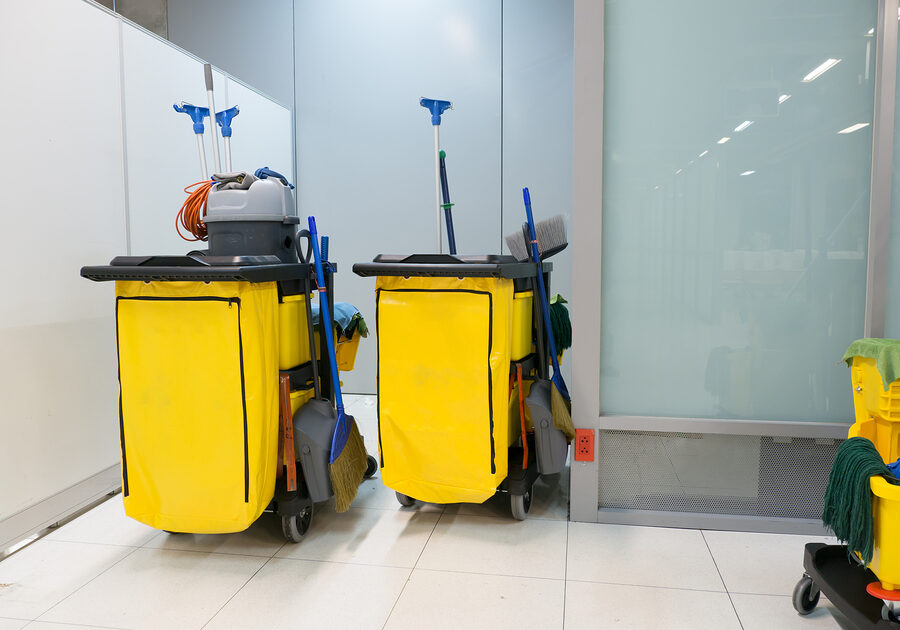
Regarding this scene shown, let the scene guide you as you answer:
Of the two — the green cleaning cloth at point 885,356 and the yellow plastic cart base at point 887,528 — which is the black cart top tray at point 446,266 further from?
the yellow plastic cart base at point 887,528

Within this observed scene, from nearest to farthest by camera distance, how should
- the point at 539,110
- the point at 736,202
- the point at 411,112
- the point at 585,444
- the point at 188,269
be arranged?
1. the point at 188,269
2. the point at 736,202
3. the point at 585,444
4. the point at 539,110
5. the point at 411,112

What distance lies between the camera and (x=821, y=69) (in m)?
2.23

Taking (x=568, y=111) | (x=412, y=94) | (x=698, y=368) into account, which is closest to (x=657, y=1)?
(x=698, y=368)

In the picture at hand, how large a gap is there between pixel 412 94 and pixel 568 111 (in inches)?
40.0

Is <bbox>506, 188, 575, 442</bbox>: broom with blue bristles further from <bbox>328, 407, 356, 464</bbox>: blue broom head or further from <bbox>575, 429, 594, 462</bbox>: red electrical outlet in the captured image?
<bbox>328, 407, 356, 464</bbox>: blue broom head

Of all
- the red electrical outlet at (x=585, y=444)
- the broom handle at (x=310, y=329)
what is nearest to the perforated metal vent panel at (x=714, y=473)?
the red electrical outlet at (x=585, y=444)

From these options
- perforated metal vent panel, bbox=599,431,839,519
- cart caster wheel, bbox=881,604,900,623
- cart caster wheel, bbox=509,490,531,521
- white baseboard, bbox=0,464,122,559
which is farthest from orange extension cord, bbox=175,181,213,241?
cart caster wheel, bbox=881,604,900,623

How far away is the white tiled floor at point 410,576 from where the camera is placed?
181cm

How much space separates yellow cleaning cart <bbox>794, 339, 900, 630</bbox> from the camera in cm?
151

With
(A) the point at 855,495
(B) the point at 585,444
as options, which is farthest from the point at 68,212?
(A) the point at 855,495

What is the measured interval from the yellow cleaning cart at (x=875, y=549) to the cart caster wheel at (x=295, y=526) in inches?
60.5

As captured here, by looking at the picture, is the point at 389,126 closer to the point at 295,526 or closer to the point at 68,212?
the point at 68,212

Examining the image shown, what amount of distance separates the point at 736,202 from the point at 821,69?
512 mm

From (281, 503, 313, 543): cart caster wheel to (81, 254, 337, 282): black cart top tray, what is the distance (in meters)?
0.81
